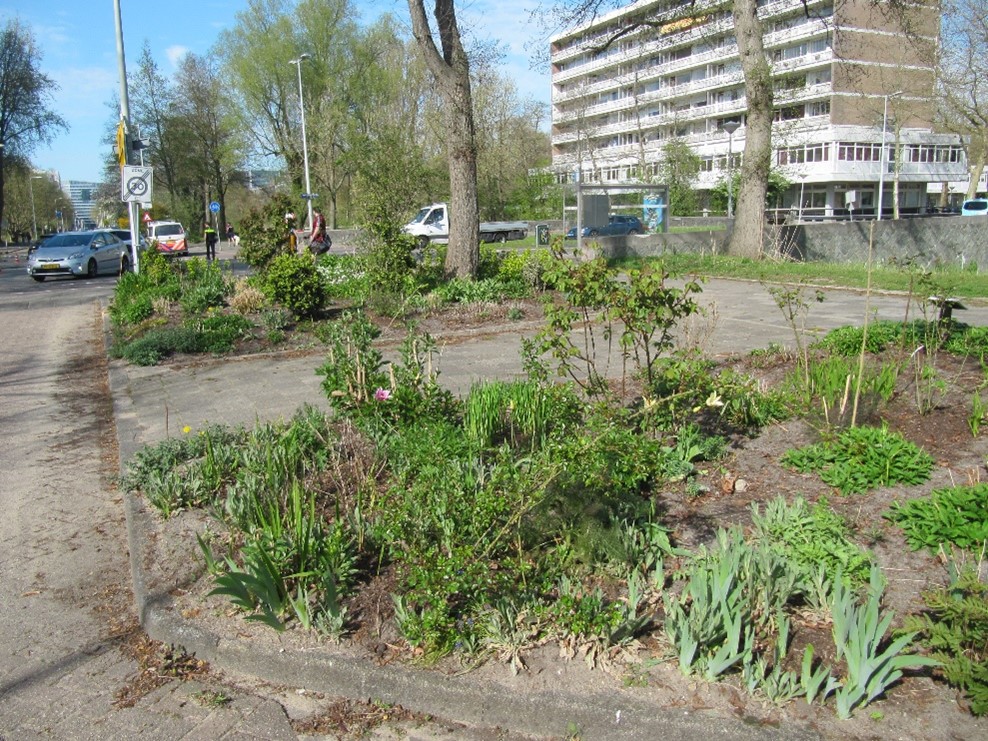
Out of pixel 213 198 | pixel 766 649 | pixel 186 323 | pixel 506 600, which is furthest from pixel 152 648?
pixel 213 198

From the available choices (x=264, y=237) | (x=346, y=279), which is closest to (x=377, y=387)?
(x=346, y=279)

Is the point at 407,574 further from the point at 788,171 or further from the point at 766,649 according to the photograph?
the point at 788,171

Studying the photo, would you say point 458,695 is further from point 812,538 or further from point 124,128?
point 124,128

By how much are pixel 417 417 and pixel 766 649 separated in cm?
278

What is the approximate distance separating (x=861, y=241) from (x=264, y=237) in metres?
14.2

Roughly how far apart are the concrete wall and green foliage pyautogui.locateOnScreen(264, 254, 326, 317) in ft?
36.3

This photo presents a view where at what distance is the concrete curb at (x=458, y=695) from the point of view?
302cm

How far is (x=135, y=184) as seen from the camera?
18.3 m

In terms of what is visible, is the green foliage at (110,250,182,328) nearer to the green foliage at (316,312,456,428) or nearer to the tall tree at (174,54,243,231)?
the green foliage at (316,312,456,428)

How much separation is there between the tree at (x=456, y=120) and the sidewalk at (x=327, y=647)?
418 centimetres

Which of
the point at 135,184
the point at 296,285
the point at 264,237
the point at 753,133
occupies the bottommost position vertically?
the point at 296,285

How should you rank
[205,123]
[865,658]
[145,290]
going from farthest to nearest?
[205,123], [145,290], [865,658]

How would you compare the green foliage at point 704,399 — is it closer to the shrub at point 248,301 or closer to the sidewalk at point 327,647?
the sidewalk at point 327,647

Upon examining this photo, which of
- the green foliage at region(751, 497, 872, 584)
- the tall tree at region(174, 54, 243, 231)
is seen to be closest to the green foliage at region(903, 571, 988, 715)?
the green foliage at region(751, 497, 872, 584)
